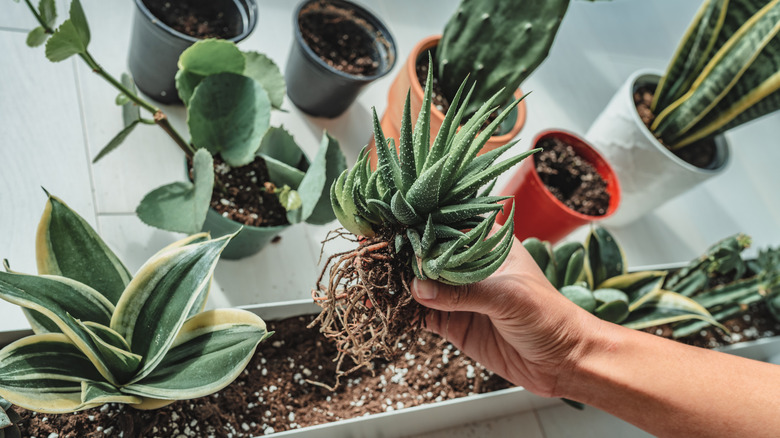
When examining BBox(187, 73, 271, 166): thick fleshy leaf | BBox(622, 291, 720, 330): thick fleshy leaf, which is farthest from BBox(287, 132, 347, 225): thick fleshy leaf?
BBox(622, 291, 720, 330): thick fleshy leaf

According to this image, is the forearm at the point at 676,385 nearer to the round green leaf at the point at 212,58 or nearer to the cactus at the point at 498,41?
the cactus at the point at 498,41

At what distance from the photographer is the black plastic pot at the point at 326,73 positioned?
115 cm

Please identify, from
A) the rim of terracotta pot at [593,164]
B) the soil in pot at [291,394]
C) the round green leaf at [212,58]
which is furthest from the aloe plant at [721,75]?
the round green leaf at [212,58]

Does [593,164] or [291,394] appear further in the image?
[593,164]

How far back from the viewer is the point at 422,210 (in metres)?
0.62

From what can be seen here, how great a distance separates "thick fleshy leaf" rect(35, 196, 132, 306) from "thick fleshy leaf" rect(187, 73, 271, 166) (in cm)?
24

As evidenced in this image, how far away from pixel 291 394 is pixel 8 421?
1.24 feet

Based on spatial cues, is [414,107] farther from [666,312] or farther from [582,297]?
[666,312]

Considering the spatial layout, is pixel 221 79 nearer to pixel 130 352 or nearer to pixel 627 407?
pixel 130 352

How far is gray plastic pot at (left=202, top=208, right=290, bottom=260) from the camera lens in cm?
93

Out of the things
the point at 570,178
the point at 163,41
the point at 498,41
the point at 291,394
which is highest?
the point at 498,41

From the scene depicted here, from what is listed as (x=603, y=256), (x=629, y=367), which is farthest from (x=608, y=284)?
(x=629, y=367)

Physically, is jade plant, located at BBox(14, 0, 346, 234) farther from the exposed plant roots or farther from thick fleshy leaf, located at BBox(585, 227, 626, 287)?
thick fleshy leaf, located at BBox(585, 227, 626, 287)

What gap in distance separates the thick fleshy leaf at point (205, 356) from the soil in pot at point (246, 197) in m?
0.24
